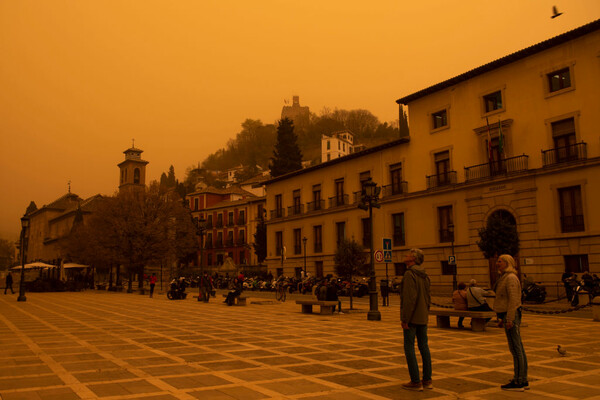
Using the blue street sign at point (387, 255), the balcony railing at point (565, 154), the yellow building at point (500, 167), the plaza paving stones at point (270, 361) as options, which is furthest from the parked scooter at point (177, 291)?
the balcony railing at point (565, 154)

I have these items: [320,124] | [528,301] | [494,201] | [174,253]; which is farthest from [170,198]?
[320,124]

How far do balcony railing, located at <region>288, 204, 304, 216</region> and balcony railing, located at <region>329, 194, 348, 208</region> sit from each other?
4.27 metres

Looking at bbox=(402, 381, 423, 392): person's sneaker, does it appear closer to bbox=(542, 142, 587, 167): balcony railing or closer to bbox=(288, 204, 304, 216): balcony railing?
bbox=(542, 142, 587, 167): balcony railing

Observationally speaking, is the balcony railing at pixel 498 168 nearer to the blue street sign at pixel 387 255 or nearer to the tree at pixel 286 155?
the blue street sign at pixel 387 255

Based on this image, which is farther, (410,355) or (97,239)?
(97,239)

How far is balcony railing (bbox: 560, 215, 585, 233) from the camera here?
82.2ft

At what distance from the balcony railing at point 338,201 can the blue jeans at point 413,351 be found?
34.5 metres

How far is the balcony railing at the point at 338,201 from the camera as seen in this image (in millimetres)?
40688

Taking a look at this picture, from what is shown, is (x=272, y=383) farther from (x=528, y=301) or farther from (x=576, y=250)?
(x=576, y=250)

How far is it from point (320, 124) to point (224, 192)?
2150 inches

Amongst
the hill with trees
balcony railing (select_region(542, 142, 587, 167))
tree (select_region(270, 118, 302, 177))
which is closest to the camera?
balcony railing (select_region(542, 142, 587, 167))

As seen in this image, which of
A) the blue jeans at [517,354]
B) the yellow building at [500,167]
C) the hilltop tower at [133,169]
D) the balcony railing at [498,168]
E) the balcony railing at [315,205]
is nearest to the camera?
the blue jeans at [517,354]

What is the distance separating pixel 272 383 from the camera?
252 inches

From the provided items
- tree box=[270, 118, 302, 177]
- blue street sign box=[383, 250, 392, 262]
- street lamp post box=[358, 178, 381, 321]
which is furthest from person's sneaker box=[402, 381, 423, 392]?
tree box=[270, 118, 302, 177]
